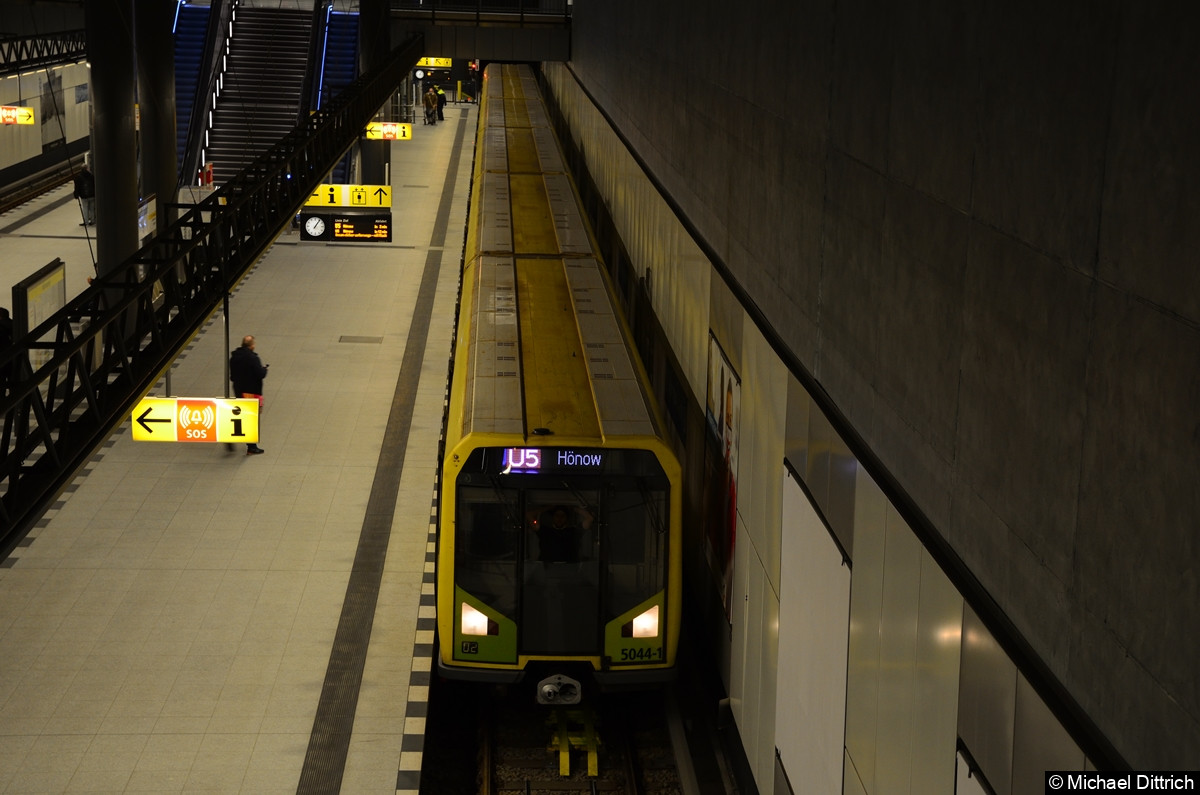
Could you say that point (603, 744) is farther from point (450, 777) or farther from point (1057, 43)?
point (1057, 43)

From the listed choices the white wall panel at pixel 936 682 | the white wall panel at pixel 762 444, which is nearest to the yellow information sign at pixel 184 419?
the white wall panel at pixel 762 444

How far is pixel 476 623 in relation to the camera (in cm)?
1006

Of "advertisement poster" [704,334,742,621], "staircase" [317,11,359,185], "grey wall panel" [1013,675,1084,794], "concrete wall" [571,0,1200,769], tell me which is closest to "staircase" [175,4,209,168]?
"staircase" [317,11,359,185]

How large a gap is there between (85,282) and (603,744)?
1713 cm

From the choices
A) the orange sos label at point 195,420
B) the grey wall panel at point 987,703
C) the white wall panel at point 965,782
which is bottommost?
the orange sos label at point 195,420

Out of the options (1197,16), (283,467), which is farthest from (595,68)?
(1197,16)

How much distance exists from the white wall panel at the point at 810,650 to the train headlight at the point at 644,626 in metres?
1.92

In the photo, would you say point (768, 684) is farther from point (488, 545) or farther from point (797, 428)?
point (488, 545)

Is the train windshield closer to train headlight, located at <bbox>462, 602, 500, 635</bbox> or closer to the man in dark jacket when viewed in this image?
train headlight, located at <bbox>462, 602, 500, 635</bbox>

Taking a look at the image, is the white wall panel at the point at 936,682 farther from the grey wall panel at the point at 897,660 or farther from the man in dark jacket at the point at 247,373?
the man in dark jacket at the point at 247,373

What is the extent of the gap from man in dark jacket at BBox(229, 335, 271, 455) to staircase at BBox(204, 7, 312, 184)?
15879mm

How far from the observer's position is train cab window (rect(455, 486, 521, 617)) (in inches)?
386

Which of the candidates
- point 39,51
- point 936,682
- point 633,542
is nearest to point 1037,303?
point 936,682

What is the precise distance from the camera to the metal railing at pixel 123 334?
7.32 m
